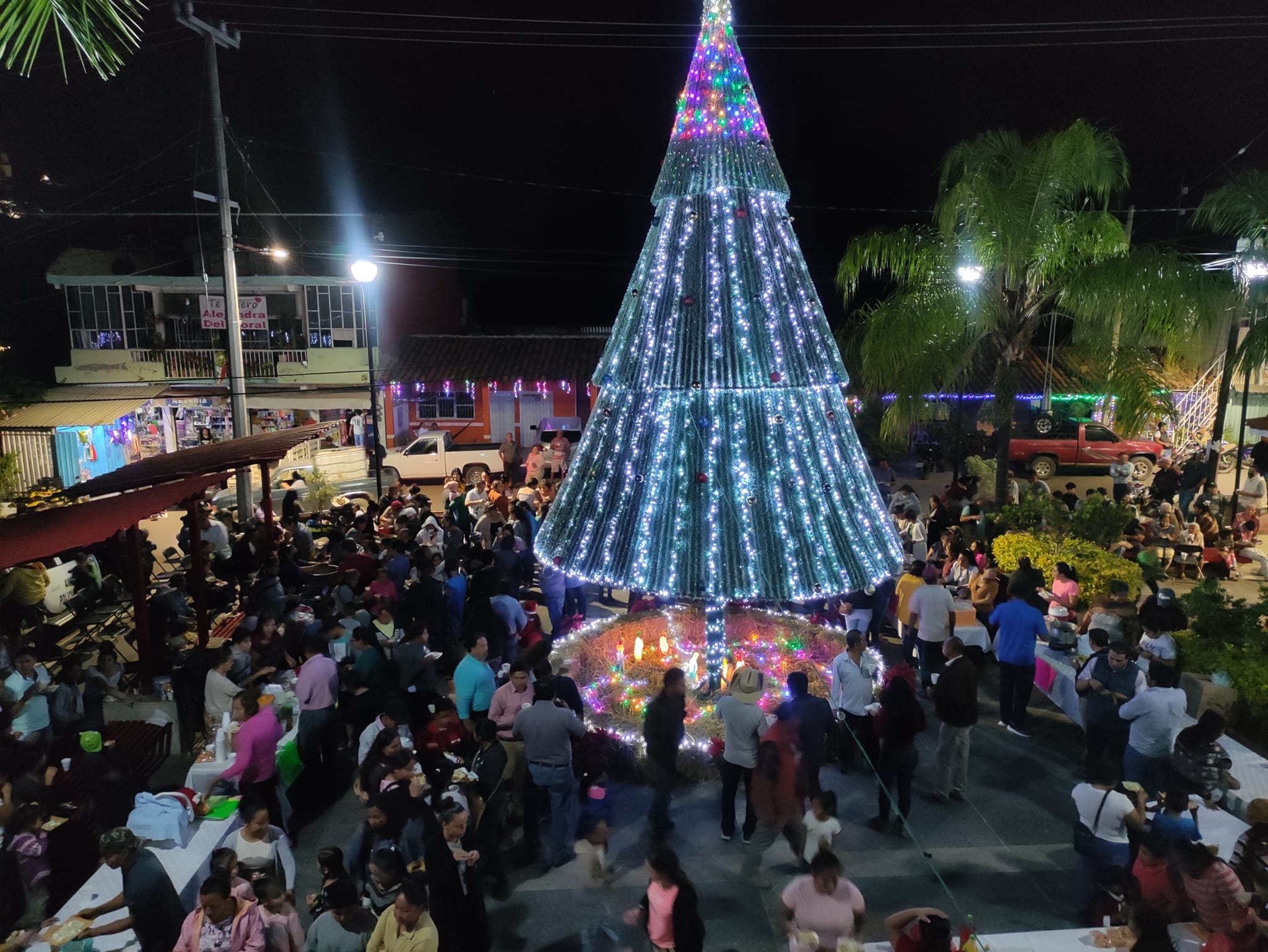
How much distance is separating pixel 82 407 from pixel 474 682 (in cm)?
2249

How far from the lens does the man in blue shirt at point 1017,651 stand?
780 centimetres

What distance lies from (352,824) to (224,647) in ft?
6.63

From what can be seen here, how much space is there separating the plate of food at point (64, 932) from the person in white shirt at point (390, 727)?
1.84 m

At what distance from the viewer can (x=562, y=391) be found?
28828 millimetres

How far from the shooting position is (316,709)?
6.98 metres

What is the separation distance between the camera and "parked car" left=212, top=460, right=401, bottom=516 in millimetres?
19812

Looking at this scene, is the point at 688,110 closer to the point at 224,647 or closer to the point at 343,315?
the point at 224,647

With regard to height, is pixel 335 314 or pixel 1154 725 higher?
pixel 335 314

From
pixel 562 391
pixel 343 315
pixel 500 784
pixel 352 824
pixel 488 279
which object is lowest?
pixel 352 824

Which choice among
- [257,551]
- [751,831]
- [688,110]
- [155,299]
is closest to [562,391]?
[155,299]

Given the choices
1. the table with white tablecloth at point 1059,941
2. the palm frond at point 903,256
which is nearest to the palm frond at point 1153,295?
the palm frond at point 903,256

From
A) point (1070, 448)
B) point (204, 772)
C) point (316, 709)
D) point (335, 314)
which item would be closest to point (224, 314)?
point (335, 314)

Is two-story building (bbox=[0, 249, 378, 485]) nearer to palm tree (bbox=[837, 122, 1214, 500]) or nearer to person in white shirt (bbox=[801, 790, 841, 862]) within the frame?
palm tree (bbox=[837, 122, 1214, 500])

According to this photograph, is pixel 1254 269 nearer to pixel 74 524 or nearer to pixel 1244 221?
pixel 1244 221
